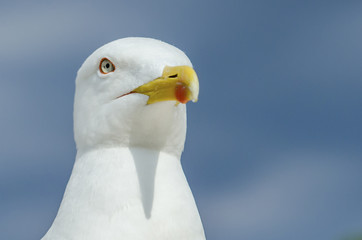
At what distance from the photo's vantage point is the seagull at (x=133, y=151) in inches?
221

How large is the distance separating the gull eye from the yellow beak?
21.0 inches

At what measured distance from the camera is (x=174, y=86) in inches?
219

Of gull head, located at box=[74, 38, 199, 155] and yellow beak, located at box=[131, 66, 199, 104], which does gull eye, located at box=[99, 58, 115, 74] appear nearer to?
gull head, located at box=[74, 38, 199, 155]

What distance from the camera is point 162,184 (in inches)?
232

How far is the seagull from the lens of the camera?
18.4 ft

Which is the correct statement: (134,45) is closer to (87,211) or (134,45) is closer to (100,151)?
(100,151)

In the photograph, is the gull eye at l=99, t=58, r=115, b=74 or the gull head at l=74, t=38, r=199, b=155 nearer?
the gull head at l=74, t=38, r=199, b=155

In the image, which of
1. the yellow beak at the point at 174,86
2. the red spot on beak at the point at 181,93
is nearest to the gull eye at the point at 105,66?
the yellow beak at the point at 174,86

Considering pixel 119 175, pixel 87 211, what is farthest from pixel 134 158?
pixel 87 211

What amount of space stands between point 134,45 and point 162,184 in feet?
4.13

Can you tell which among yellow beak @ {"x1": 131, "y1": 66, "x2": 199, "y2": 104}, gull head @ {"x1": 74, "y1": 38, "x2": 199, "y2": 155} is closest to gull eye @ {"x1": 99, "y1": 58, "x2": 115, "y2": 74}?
gull head @ {"x1": 74, "y1": 38, "x2": 199, "y2": 155}

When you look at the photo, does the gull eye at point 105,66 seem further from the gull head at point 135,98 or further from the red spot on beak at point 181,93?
the red spot on beak at point 181,93

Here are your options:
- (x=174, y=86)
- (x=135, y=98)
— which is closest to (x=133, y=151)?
(x=135, y=98)

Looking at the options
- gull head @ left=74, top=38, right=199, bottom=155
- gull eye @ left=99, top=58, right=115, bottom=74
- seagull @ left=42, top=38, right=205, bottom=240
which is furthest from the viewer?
gull eye @ left=99, top=58, right=115, bottom=74
